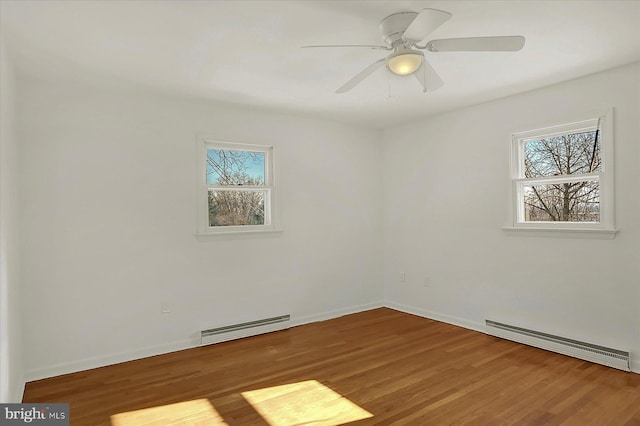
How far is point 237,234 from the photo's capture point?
4.19 metres

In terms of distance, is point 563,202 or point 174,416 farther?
point 563,202

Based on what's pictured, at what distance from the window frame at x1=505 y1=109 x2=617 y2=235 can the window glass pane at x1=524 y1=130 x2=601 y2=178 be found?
6 centimetres

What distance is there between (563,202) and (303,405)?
306 cm

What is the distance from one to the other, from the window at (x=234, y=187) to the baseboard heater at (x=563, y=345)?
272 cm

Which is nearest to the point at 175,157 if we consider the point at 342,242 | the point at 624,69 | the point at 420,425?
the point at 342,242

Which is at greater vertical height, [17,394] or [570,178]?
[570,178]

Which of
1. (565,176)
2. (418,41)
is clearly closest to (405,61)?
(418,41)

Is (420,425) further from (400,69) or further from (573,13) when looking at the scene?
(573,13)

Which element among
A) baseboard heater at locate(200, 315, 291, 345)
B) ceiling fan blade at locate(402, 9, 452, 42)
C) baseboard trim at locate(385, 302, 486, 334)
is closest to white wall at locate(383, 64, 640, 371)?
baseboard trim at locate(385, 302, 486, 334)

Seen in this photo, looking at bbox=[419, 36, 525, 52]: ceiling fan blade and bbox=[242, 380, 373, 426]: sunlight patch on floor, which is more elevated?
bbox=[419, 36, 525, 52]: ceiling fan blade

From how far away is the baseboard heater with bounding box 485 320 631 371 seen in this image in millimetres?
3133

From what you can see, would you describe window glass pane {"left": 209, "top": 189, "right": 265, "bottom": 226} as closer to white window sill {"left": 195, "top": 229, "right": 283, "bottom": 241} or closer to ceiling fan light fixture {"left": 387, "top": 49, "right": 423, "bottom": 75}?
white window sill {"left": 195, "top": 229, "right": 283, "bottom": 241}

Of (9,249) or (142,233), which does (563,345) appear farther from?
(9,249)

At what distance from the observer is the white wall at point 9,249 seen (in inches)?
83.7
